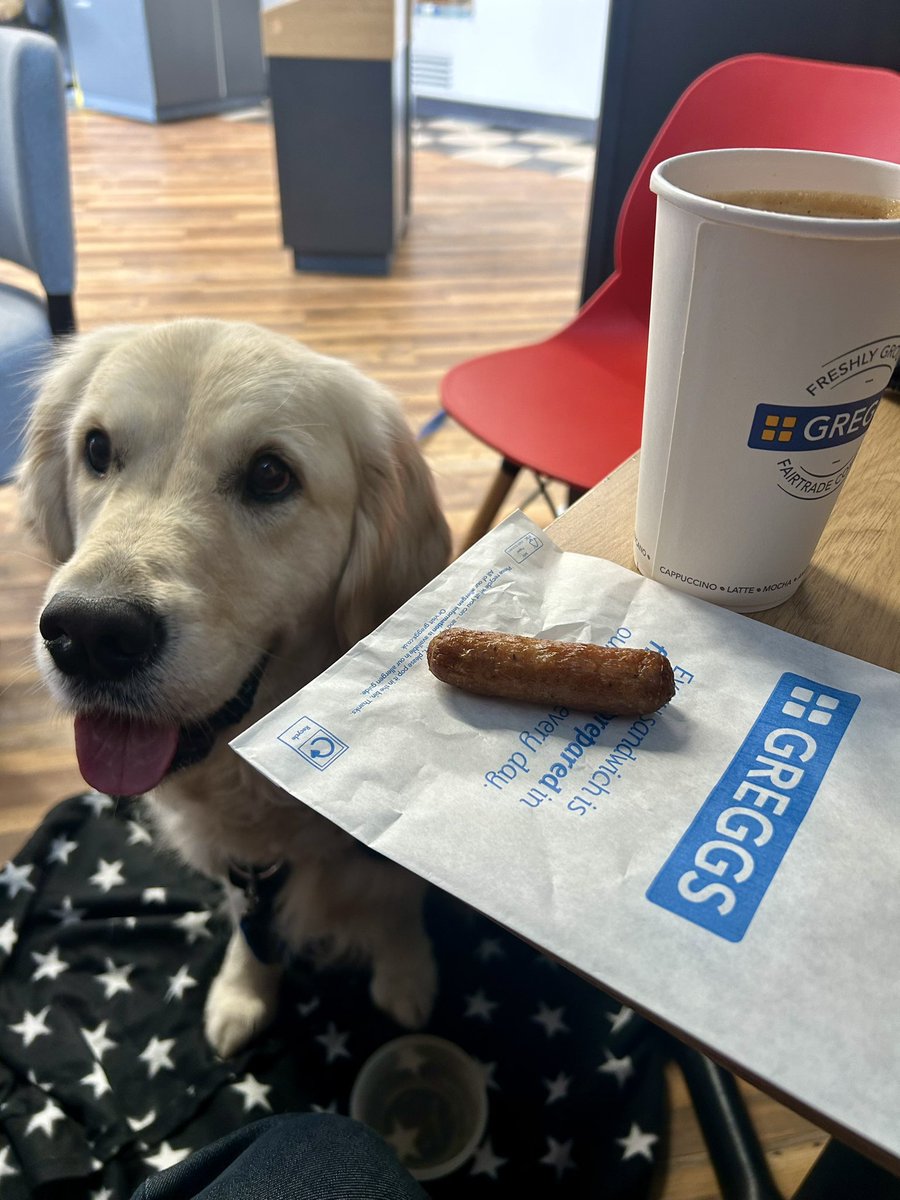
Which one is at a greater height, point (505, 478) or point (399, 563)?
point (399, 563)

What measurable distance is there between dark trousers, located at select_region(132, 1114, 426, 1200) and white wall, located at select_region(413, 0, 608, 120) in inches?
296

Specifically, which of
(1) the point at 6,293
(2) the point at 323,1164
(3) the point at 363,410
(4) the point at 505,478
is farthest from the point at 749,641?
(1) the point at 6,293

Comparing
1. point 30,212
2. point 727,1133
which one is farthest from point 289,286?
point 727,1133

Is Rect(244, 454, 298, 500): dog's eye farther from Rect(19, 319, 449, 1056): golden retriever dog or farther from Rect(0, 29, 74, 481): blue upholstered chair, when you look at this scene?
Rect(0, 29, 74, 481): blue upholstered chair

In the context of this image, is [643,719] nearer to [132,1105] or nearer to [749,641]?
[749,641]

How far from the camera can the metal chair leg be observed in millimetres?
1644

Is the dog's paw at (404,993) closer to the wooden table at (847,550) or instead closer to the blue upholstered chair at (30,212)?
the wooden table at (847,550)

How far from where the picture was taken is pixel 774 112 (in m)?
1.38

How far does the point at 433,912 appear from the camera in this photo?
1405 mm

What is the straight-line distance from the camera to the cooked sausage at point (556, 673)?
0.47 meters

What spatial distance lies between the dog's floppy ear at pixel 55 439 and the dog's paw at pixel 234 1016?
26.2 inches

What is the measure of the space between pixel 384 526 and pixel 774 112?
3.29 feet

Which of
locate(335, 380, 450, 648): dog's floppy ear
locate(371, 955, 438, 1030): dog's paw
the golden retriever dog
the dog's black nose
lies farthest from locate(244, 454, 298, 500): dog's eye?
locate(371, 955, 438, 1030): dog's paw

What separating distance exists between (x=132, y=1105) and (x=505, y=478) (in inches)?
47.2
